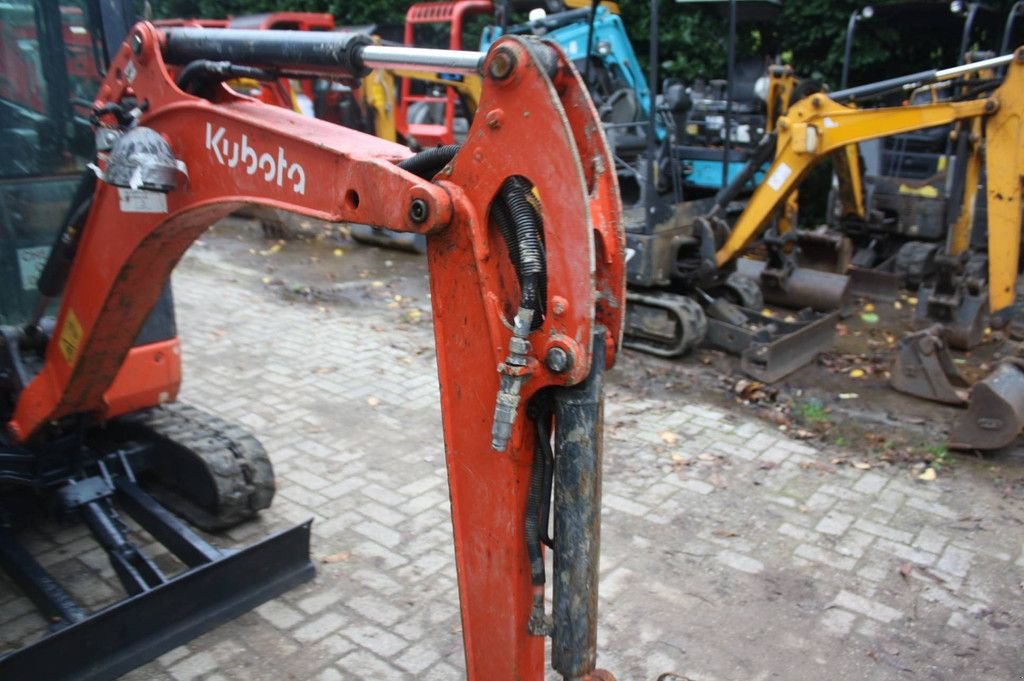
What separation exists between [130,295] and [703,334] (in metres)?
5.04

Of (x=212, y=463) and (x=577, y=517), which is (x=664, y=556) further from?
(x=577, y=517)

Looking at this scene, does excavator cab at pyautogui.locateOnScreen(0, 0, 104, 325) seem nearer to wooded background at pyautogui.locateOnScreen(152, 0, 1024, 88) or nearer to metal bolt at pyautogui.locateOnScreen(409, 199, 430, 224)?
metal bolt at pyautogui.locateOnScreen(409, 199, 430, 224)

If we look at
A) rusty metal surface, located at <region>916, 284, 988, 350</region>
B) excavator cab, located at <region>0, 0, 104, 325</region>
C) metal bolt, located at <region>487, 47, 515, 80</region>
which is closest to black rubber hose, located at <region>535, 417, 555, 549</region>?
metal bolt, located at <region>487, 47, 515, 80</region>

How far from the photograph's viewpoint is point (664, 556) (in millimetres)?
4344

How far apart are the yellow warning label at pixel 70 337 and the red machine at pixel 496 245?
2.93 ft

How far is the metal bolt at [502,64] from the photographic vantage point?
1935 mm

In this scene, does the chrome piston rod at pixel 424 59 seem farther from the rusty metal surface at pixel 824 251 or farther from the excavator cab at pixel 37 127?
the rusty metal surface at pixel 824 251

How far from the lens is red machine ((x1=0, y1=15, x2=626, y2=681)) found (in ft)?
6.45

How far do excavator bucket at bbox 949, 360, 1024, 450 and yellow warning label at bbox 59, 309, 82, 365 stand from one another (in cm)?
516

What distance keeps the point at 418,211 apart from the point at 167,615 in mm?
2330

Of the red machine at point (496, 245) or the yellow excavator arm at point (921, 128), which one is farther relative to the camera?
the yellow excavator arm at point (921, 128)

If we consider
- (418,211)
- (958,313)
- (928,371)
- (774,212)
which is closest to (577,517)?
(418,211)

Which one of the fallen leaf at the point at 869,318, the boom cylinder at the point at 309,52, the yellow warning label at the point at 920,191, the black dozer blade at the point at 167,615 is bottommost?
the fallen leaf at the point at 869,318

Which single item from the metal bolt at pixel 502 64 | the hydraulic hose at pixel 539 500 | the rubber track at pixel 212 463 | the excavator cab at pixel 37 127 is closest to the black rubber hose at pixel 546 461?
the hydraulic hose at pixel 539 500
